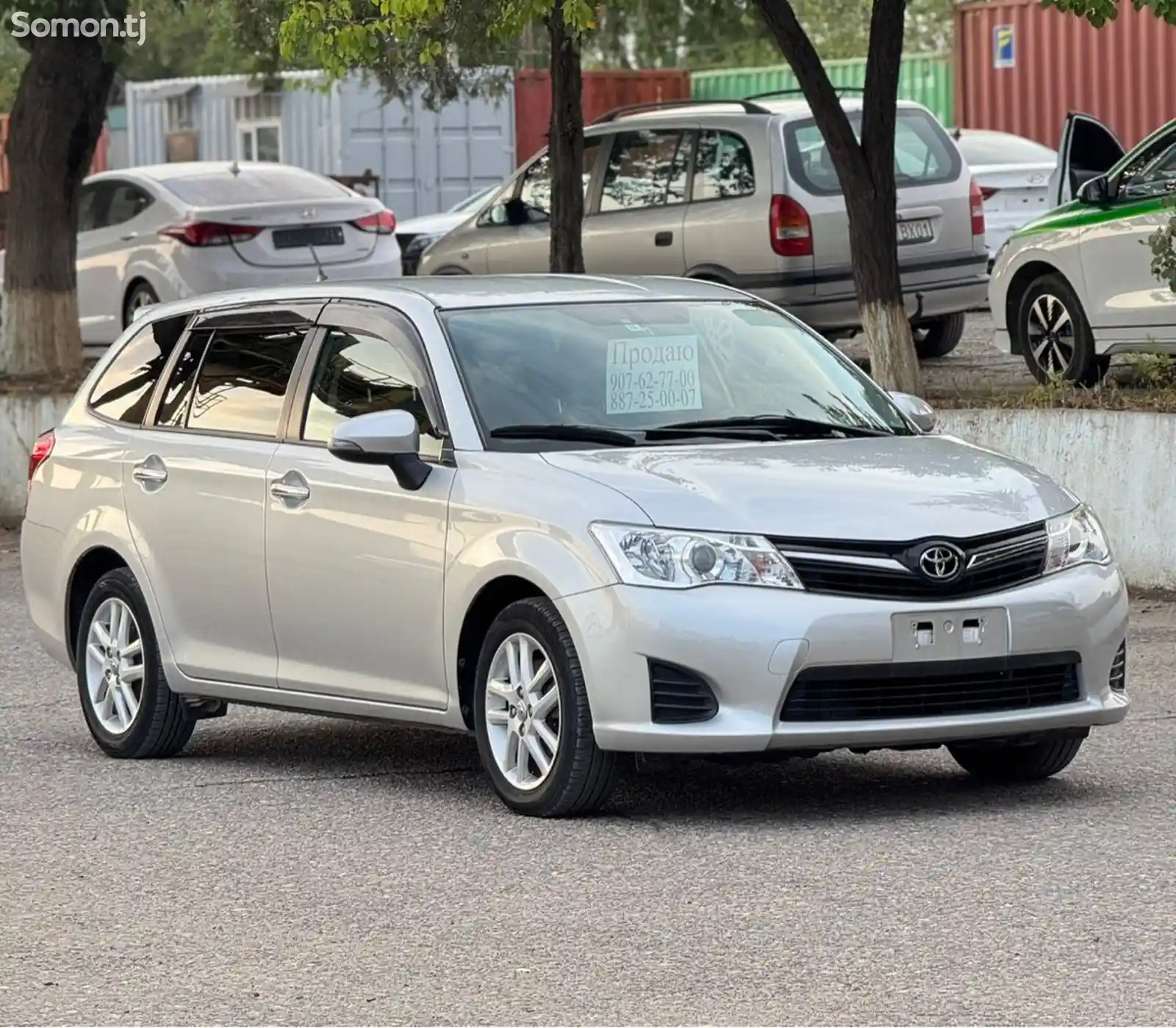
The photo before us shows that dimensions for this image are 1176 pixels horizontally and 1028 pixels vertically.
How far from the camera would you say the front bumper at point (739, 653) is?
739 centimetres

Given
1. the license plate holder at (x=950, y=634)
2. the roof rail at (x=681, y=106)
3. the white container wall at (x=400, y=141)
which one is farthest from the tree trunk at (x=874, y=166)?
the white container wall at (x=400, y=141)

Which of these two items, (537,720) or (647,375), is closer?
(537,720)

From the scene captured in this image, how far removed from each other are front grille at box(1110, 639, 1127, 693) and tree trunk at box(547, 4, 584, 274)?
10.2 m

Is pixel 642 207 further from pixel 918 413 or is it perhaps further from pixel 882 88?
pixel 918 413

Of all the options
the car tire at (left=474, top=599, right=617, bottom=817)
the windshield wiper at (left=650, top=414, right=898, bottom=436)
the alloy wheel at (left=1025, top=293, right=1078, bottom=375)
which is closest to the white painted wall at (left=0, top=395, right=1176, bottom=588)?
the alloy wheel at (left=1025, top=293, right=1078, bottom=375)

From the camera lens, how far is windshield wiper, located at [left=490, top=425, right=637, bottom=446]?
8.15m

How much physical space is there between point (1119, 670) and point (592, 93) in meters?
30.6

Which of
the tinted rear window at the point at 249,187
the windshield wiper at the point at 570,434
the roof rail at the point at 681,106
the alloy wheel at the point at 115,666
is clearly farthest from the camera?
the tinted rear window at the point at 249,187

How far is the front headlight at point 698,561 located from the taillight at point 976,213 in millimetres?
12087

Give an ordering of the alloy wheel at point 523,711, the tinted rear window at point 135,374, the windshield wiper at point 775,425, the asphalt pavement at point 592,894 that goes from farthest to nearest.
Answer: the tinted rear window at point 135,374
the windshield wiper at point 775,425
the alloy wheel at point 523,711
the asphalt pavement at point 592,894

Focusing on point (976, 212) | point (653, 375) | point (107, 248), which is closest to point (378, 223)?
point (107, 248)

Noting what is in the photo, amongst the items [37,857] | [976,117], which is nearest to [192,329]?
[37,857]

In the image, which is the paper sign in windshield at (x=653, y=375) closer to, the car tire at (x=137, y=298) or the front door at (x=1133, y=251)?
the front door at (x=1133, y=251)

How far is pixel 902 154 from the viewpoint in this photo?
749 inches
